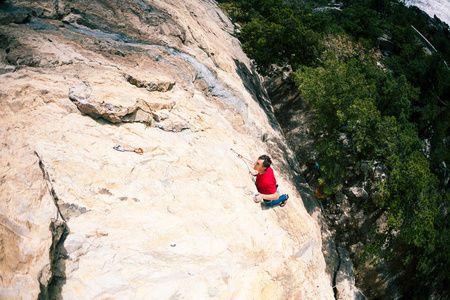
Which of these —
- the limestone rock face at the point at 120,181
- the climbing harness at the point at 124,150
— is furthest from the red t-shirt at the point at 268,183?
the climbing harness at the point at 124,150

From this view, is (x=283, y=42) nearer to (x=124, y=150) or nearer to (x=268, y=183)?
(x=268, y=183)

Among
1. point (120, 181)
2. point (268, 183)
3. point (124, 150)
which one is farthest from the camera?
point (268, 183)

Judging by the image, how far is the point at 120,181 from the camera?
632 centimetres

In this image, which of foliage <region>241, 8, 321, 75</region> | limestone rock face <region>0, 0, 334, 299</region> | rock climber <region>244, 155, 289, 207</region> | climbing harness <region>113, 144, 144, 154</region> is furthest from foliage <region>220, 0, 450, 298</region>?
climbing harness <region>113, 144, 144, 154</region>

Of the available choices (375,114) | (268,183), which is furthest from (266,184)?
(375,114)

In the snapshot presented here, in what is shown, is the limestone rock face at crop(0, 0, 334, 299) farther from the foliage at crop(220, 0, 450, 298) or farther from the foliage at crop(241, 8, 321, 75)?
the foliage at crop(241, 8, 321, 75)

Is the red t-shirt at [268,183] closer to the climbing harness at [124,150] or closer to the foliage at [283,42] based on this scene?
the climbing harness at [124,150]

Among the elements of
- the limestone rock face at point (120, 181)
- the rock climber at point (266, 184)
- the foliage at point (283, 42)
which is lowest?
the limestone rock face at point (120, 181)

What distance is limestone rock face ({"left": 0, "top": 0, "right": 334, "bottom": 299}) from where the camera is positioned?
15.8 ft

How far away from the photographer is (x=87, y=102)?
7.19 metres

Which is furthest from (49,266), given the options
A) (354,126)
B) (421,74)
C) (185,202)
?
(421,74)

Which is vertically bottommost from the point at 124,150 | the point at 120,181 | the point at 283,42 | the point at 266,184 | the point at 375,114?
the point at 120,181

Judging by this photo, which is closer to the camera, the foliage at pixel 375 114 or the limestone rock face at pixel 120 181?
the limestone rock face at pixel 120 181

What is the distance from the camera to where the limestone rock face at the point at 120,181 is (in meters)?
4.82
